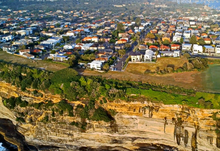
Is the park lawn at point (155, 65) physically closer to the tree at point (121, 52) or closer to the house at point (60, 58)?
the tree at point (121, 52)

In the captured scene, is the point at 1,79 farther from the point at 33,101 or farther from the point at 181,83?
the point at 181,83

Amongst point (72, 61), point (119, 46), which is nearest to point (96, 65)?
point (72, 61)

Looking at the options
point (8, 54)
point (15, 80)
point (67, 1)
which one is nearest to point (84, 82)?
point (15, 80)

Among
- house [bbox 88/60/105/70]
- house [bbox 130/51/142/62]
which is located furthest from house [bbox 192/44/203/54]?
house [bbox 88/60/105/70]

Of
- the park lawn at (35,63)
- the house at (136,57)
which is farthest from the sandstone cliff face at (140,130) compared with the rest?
the house at (136,57)

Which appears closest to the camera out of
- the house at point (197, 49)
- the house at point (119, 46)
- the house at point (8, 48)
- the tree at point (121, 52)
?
the tree at point (121, 52)

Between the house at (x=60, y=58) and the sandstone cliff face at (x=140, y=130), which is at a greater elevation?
the house at (x=60, y=58)
